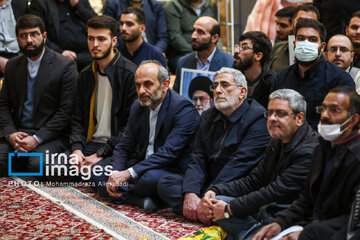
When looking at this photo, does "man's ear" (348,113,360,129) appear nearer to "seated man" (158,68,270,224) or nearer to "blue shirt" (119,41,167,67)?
"seated man" (158,68,270,224)

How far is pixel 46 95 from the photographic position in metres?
5.95

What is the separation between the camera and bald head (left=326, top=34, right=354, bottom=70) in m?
5.16

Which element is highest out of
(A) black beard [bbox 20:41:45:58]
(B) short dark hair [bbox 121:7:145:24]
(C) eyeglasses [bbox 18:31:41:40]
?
(B) short dark hair [bbox 121:7:145:24]

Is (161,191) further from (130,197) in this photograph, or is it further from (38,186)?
(38,186)

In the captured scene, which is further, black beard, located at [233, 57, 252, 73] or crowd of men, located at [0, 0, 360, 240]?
black beard, located at [233, 57, 252, 73]

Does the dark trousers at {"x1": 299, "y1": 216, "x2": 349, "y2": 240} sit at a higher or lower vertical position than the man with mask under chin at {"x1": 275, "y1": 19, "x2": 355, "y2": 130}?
lower

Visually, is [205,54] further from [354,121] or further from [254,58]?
[354,121]

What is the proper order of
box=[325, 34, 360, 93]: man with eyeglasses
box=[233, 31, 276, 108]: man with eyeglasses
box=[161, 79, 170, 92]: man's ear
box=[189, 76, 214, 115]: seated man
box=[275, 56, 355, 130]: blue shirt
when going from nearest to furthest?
box=[275, 56, 355, 130]: blue shirt < box=[161, 79, 170, 92]: man's ear < box=[325, 34, 360, 93]: man with eyeglasses < box=[233, 31, 276, 108]: man with eyeglasses < box=[189, 76, 214, 115]: seated man

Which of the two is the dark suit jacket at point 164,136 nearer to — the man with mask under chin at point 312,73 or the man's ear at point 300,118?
the man with mask under chin at point 312,73

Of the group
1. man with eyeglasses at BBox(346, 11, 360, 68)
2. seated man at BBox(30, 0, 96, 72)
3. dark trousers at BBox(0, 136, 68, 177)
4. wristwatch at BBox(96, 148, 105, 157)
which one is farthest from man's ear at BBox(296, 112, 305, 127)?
seated man at BBox(30, 0, 96, 72)

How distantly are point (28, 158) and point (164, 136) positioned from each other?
1.73 meters

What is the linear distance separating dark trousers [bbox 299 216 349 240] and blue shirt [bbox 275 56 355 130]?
1560mm

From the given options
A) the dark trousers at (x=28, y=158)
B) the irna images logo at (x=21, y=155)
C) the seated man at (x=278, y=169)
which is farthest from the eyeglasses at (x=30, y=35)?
the seated man at (x=278, y=169)

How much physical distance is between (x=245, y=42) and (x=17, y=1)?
318cm
